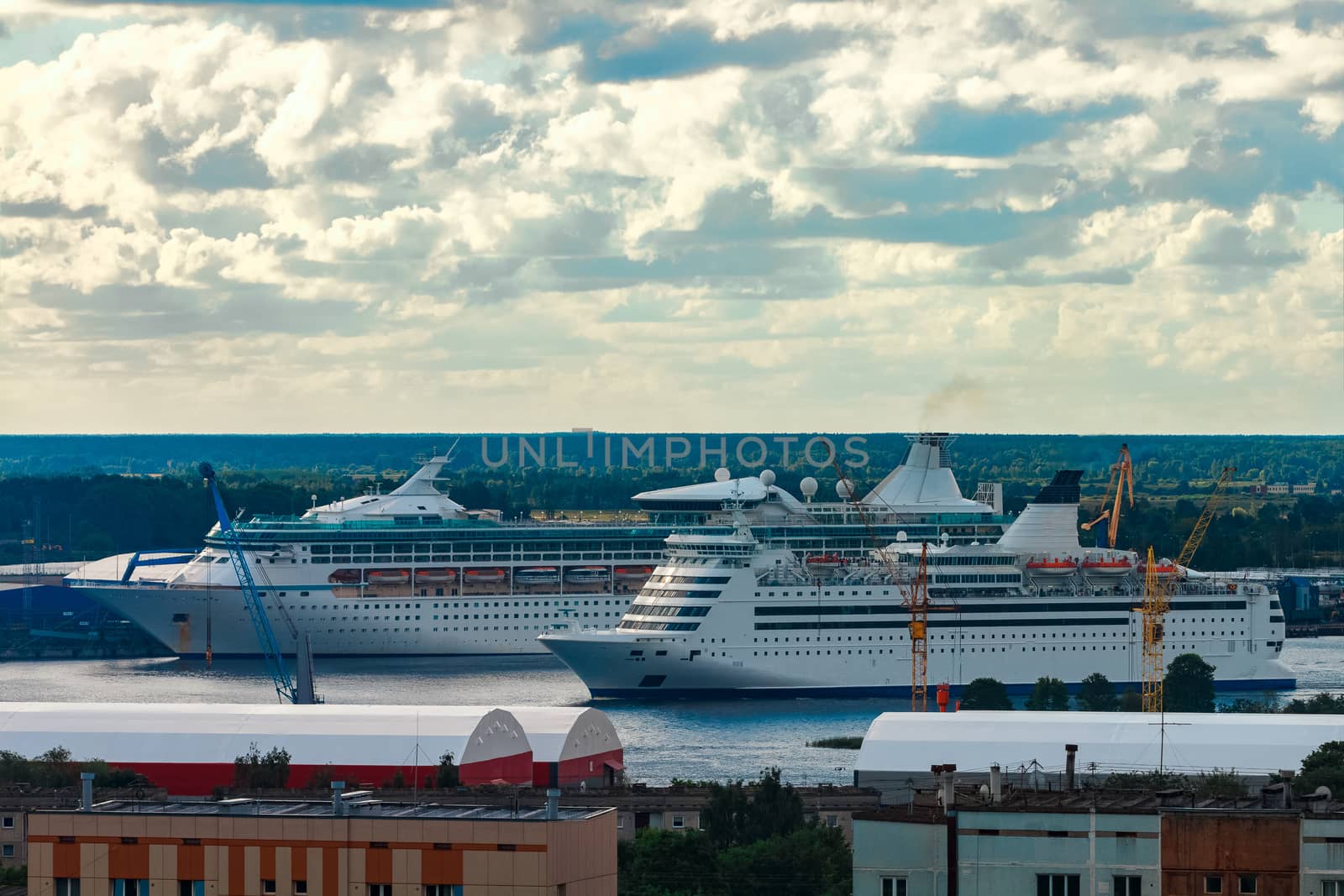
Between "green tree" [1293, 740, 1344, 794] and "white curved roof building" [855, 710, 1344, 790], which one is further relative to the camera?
"white curved roof building" [855, 710, 1344, 790]

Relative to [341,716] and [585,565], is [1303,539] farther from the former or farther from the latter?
[341,716]

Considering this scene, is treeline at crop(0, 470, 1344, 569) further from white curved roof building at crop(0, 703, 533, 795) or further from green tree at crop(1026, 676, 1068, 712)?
white curved roof building at crop(0, 703, 533, 795)

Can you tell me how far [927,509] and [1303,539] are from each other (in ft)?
180

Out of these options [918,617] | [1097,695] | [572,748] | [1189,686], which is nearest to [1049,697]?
[1097,695]

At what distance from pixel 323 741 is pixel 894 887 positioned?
23.4m

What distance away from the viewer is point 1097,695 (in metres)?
71.5

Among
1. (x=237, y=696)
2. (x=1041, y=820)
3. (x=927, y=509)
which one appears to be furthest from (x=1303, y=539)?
(x=1041, y=820)

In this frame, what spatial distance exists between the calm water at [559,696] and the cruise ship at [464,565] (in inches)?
60.7

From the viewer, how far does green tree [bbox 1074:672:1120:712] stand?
6900 centimetres

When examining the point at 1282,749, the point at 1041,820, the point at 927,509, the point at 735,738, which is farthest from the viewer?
the point at 927,509

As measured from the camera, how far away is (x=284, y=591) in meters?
95.2

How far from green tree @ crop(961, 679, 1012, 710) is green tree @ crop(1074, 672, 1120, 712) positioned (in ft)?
6.04

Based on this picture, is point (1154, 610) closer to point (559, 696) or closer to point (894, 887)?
point (559, 696)

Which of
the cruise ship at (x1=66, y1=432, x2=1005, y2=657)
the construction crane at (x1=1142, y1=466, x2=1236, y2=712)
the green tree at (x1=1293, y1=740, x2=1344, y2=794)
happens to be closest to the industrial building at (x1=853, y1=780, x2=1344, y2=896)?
the green tree at (x1=1293, y1=740, x2=1344, y2=794)
